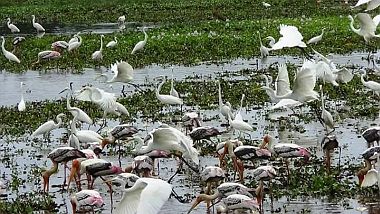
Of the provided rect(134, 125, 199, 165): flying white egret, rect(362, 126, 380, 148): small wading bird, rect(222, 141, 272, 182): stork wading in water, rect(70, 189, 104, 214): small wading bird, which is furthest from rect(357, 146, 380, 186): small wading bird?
rect(70, 189, 104, 214): small wading bird

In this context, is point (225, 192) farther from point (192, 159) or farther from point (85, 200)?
point (85, 200)

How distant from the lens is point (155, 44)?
26.0 metres

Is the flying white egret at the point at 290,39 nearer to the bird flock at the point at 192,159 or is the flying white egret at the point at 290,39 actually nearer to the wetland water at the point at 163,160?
the bird flock at the point at 192,159

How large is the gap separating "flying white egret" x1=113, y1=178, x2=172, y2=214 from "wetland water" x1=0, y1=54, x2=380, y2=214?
5.27ft

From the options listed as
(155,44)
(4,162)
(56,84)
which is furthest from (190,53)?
(4,162)

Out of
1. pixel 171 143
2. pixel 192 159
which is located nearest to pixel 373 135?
pixel 192 159

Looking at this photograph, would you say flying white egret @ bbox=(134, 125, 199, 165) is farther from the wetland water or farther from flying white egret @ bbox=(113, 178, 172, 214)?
flying white egret @ bbox=(113, 178, 172, 214)

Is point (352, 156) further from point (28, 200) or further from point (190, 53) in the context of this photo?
point (190, 53)

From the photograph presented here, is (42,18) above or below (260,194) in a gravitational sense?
above

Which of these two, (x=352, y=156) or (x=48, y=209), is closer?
(x=48, y=209)

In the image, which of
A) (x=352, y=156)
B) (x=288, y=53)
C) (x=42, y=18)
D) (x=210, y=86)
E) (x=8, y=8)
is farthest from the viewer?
(x=8, y=8)

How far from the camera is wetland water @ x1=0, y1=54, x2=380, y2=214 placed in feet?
32.2

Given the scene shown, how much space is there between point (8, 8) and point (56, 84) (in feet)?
83.2

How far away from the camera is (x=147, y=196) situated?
24.7ft
